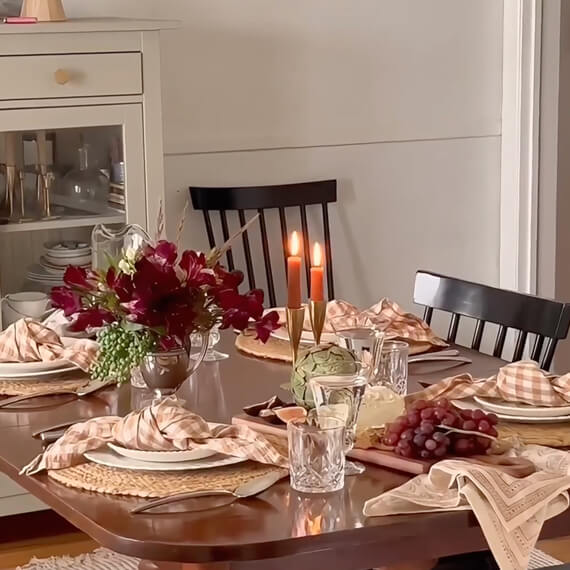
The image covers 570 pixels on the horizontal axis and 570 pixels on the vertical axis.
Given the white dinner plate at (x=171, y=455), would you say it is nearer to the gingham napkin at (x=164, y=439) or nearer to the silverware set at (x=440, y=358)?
the gingham napkin at (x=164, y=439)

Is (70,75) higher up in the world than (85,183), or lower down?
higher up

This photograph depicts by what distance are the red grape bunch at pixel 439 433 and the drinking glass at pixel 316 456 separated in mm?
134

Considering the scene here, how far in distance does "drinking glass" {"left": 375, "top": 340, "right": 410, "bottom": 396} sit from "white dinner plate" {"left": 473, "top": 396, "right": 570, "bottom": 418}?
14cm

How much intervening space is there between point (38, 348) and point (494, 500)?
1073 mm

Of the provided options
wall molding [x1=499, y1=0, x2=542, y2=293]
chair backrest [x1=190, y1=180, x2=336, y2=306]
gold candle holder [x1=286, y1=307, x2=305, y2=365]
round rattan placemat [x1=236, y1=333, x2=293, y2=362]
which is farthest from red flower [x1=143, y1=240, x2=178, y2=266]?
wall molding [x1=499, y1=0, x2=542, y2=293]

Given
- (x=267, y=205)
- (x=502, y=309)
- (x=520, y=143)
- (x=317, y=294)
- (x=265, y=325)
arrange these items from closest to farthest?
(x=317, y=294), (x=265, y=325), (x=502, y=309), (x=267, y=205), (x=520, y=143)

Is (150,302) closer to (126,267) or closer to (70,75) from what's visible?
(126,267)

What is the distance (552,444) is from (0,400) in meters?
0.95

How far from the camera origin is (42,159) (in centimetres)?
338

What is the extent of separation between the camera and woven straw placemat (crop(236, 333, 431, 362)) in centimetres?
249

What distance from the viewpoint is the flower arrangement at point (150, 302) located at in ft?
6.45

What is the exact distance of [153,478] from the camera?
1752 millimetres

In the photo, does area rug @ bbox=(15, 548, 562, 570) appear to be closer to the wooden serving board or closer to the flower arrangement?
the flower arrangement

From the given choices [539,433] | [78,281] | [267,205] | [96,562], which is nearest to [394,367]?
[539,433]
